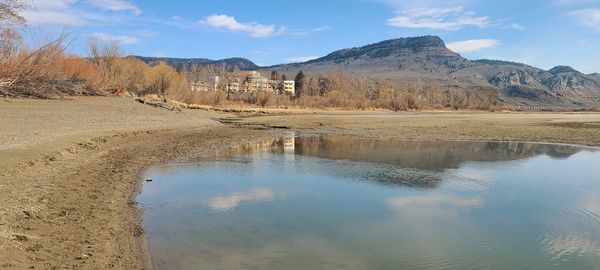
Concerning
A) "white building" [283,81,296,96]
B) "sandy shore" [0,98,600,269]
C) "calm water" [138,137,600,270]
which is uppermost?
"white building" [283,81,296,96]

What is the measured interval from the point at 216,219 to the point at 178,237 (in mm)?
1506

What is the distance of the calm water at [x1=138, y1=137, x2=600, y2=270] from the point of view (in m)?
8.08

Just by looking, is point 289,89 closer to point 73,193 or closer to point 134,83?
point 134,83

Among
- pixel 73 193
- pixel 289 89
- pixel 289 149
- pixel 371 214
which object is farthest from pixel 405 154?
pixel 289 89

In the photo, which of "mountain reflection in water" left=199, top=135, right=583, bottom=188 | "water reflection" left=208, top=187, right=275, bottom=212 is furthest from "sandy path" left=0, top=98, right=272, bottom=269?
"mountain reflection in water" left=199, top=135, right=583, bottom=188

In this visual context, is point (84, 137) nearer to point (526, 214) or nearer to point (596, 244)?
point (526, 214)

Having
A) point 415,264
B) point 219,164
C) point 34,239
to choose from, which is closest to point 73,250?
point 34,239

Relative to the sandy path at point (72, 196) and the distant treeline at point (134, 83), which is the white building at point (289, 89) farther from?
the sandy path at point (72, 196)

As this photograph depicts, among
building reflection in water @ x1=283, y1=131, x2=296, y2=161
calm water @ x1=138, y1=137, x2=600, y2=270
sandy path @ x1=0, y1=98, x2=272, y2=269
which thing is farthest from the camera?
building reflection in water @ x1=283, y1=131, x2=296, y2=161

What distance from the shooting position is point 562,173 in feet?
59.7

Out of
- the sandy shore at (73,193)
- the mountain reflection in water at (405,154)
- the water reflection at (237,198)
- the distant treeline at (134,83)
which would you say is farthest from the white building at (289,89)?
the water reflection at (237,198)

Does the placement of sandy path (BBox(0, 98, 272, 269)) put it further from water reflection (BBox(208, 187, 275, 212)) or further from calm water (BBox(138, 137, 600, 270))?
water reflection (BBox(208, 187, 275, 212))

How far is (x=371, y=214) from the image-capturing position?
11.2 metres

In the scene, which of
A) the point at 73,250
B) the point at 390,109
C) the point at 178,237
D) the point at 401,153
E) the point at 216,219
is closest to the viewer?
the point at 73,250
